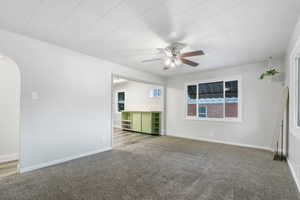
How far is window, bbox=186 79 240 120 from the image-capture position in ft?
14.9

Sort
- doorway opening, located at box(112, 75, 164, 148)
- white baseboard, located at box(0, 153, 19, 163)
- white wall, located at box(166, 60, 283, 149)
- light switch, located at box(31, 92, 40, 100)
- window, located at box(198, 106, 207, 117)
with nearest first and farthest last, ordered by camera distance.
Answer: light switch, located at box(31, 92, 40, 100) < white baseboard, located at box(0, 153, 19, 163) < white wall, located at box(166, 60, 283, 149) < window, located at box(198, 106, 207, 117) < doorway opening, located at box(112, 75, 164, 148)

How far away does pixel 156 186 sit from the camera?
213cm

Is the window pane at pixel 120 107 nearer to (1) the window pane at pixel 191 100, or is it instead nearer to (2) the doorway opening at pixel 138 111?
(2) the doorway opening at pixel 138 111

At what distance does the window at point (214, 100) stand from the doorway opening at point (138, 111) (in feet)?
4.37

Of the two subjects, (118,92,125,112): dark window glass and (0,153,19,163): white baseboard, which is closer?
(0,153,19,163): white baseboard

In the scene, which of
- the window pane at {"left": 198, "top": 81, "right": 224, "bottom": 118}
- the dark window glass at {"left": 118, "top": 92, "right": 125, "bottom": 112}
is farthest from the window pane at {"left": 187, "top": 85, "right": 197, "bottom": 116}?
the dark window glass at {"left": 118, "top": 92, "right": 125, "bottom": 112}

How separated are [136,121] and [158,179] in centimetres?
436

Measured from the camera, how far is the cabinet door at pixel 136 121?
6504 millimetres

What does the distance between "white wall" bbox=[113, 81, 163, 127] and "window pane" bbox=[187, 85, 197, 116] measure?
1244mm

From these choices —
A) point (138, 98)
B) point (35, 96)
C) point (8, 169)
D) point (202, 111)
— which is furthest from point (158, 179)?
point (138, 98)

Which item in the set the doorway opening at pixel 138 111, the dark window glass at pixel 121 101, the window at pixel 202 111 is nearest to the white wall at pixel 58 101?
the doorway opening at pixel 138 111

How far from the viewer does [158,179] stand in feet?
7.67

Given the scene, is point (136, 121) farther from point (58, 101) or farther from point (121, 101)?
point (58, 101)

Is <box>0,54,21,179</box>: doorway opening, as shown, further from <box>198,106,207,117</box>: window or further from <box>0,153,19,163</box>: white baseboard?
<box>198,106,207,117</box>: window
